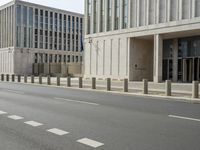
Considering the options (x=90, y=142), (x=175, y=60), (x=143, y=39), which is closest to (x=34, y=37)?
(x=143, y=39)

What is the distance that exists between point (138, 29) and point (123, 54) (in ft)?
12.4

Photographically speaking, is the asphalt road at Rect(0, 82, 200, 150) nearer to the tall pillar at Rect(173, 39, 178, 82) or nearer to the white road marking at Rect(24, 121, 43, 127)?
the white road marking at Rect(24, 121, 43, 127)

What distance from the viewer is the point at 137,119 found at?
8836mm

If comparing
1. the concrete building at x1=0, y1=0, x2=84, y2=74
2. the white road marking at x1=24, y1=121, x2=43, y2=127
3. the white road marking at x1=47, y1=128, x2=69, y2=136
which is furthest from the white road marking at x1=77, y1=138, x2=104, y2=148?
the concrete building at x1=0, y1=0, x2=84, y2=74

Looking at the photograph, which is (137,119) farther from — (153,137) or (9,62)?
(9,62)

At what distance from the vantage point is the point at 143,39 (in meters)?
37.8

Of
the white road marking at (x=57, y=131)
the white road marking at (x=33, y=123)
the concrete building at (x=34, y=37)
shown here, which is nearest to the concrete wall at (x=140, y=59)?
the white road marking at (x=33, y=123)

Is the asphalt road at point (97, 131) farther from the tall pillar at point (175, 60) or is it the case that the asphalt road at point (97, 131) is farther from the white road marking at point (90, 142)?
the tall pillar at point (175, 60)

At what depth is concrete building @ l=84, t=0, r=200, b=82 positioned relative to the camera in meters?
31.9

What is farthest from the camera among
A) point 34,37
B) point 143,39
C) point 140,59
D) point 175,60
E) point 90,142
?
Answer: point 34,37

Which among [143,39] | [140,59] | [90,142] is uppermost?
[143,39]

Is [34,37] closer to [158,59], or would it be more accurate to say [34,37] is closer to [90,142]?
[158,59]

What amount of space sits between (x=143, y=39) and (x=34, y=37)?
151ft

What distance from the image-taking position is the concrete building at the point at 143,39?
31938 mm
